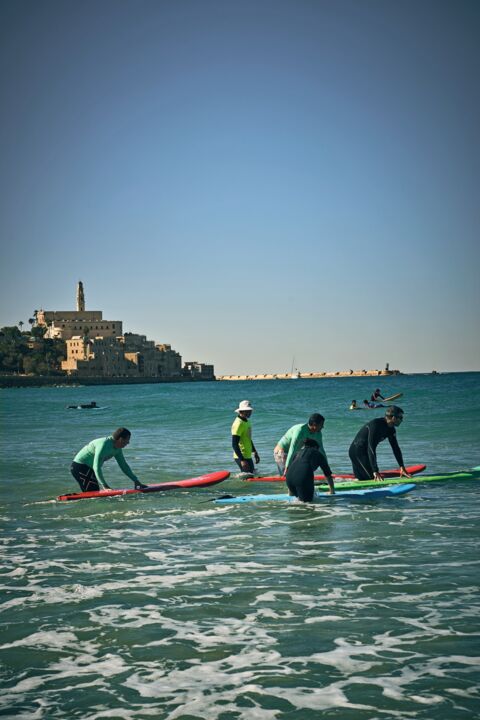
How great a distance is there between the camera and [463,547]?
10.0 metres

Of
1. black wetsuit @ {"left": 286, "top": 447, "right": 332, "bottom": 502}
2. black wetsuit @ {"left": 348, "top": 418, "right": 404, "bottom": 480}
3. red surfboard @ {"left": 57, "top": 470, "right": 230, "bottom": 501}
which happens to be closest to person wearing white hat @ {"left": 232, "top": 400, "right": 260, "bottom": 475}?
red surfboard @ {"left": 57, "top": 470, "right": 230, "bottom": 501}

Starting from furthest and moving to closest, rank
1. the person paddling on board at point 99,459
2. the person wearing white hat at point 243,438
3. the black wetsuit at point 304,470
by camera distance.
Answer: the person wearing white hat at point 243,438, the person paddling on board at point 99,459, the black wetsuit at point 304,470

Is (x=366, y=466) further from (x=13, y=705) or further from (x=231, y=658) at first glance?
(x=13, y=705)

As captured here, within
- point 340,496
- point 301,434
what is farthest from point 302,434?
point 340,496

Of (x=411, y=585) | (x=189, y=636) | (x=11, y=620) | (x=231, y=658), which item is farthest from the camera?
(x=411, y=585)

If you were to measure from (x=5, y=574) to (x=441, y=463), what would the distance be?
51.4ft

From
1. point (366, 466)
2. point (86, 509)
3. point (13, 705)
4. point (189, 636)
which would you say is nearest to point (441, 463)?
point (366, 466)

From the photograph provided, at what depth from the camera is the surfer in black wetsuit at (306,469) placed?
41.6ft

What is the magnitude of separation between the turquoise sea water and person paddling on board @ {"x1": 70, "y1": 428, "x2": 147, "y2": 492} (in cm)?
47

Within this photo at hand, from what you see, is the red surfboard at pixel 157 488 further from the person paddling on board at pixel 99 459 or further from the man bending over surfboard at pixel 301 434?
the man bending over surfboard at pixel 301 434

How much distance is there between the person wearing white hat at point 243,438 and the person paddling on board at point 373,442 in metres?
2.51

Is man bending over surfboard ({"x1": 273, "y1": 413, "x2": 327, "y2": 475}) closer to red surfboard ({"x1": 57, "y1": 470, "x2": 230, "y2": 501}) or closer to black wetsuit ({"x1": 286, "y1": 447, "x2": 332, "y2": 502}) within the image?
black wetsuit ({"x1": 286, "y1": 447, "x2": 332, "y2": 502})

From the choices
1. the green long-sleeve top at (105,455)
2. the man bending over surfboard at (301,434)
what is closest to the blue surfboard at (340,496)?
the man bending over surfboard at (301,434)

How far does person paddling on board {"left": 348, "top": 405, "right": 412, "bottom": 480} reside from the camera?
13.9m
